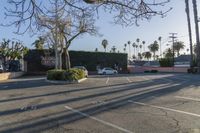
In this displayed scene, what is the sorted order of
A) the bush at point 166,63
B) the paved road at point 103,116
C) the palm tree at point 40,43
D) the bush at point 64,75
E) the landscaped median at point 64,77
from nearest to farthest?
the paved road at point 103,116, the landscaped median at point 64,77, the bush at point 64,75, the palm tree at point 40,43, the bush at point 166,63

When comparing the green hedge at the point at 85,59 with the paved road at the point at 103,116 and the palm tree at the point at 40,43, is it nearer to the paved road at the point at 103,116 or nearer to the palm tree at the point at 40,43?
the palm tree at the point at 40,43

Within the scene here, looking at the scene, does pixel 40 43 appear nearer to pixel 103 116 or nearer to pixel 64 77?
pixel 64 77

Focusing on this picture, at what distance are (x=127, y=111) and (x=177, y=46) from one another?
13904 cm

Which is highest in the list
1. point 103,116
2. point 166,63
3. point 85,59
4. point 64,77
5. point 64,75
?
point 85,59

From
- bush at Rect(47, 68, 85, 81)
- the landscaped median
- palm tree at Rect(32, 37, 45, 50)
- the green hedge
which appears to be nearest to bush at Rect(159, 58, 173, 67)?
the green hedge

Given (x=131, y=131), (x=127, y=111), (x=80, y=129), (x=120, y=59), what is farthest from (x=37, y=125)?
(x=120, y=59)

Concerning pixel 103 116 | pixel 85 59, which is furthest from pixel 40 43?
pixel 103 116

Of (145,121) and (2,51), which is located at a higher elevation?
(2,51)

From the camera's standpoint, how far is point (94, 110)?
16.3 meters

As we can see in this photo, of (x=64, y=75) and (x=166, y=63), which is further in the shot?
(x=166, y=63)

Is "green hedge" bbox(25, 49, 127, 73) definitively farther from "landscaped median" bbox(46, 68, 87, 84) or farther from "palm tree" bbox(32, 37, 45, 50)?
"landscaped median" bbox(46, 68, 87, 84)

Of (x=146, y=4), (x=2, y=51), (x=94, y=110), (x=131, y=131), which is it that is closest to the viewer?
(x=146, y=4)

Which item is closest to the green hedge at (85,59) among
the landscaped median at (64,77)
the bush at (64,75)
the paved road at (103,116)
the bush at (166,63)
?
the bush at (166,63)

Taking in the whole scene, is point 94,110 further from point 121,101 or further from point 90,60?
point 90,60
